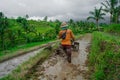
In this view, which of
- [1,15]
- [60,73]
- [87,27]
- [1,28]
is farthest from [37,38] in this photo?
[60,73]

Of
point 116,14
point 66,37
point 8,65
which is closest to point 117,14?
point 116,14

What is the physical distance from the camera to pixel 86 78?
7.07 m

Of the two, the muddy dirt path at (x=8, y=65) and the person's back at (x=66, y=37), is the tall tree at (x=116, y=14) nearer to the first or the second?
the muddy dirt path at (x=8, y=65)

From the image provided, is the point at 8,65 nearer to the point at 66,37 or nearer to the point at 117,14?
the point at 66,37

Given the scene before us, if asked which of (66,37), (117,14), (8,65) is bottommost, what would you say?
(8,65)

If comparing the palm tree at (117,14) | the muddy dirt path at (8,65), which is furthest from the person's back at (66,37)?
the palm tree at (117,14)

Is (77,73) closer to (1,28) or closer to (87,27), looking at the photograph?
(1,28)

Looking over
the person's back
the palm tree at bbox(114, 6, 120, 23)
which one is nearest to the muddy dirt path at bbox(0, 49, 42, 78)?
the person's back

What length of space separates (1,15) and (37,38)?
13.0m

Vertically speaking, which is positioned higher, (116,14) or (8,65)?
(116,14)

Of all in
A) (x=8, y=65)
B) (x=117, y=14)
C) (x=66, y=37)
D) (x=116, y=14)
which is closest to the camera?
(x=66, y=37)

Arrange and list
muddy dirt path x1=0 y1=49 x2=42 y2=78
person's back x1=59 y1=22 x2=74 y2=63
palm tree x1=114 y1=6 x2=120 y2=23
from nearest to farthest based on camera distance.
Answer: person's back x1=59 y1=22 x2=74 y2=63 < muddy dirt path x1=0 y1=49 x2=42 y2=78 < palm tree x1=114 y1=6 x2=120 y2=23

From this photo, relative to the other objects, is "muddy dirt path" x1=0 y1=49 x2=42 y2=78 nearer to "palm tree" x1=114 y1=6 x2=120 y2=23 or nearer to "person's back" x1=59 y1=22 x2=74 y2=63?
"person's back" x1=59 y1=22 x2=74 y2=63

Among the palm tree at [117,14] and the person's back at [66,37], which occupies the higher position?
the palm tree at [117,14]
